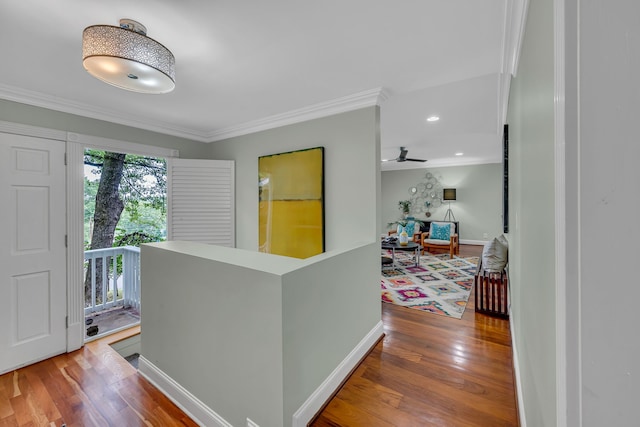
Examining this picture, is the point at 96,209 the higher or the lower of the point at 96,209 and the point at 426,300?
the higher

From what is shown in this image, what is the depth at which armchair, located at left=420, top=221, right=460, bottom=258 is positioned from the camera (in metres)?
6.20

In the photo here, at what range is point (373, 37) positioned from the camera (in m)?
1.60

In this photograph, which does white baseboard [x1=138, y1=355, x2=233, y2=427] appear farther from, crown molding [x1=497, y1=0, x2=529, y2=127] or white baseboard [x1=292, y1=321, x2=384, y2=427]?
crown molding [x1=497, y1=0, x2=529, y2=127]

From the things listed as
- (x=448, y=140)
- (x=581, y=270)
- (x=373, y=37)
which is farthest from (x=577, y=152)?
(x=448, y=140)

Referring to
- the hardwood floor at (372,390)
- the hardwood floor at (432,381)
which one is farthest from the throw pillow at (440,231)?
the hardwood floor at (372,390)

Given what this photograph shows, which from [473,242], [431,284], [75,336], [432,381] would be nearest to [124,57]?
[75,336]

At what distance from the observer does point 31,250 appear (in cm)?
225

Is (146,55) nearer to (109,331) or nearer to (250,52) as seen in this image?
(250,52)

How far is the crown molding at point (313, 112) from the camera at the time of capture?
7.72ft

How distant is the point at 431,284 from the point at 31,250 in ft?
15.6

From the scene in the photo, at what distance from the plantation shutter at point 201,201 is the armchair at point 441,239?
16.2 ft

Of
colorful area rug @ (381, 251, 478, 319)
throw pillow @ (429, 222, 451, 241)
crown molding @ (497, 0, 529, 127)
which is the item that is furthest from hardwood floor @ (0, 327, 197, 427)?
throw pillow @ (429, 222, 451, 241)

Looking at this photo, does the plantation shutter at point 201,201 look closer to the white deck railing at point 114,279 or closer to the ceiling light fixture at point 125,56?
the white deck railing at point 114,279

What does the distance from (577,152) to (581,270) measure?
0.21 meters
